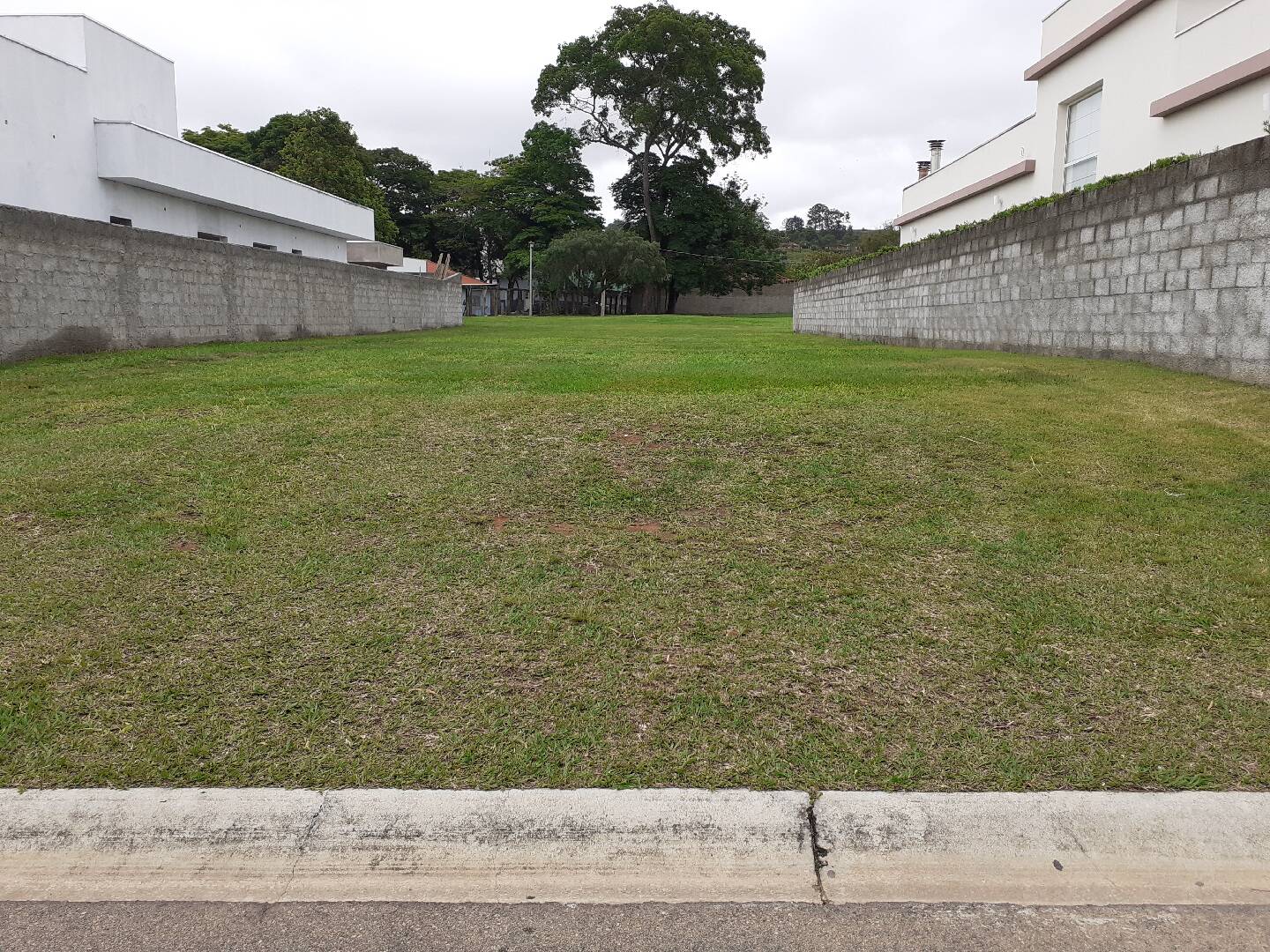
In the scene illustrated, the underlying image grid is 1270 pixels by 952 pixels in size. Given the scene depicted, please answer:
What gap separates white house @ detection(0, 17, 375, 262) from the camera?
20.2 meters

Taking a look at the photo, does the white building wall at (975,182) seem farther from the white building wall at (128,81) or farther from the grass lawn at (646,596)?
the white building wall at (128,81)

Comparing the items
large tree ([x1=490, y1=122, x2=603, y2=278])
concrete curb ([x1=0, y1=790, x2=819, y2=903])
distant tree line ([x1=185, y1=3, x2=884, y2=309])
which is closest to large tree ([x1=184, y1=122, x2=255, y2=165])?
distant tree line ([x1=185, y1=3, x2=884, y2=309])

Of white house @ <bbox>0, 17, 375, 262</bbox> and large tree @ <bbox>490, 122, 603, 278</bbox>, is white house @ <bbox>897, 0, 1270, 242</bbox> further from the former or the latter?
large tree @ <bbox>490, 122, 603, 278</bbox>

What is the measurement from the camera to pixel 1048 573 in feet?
13.5

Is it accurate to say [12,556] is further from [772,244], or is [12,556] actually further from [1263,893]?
[772,244]

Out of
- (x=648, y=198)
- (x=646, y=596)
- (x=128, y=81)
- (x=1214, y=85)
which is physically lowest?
(x=646, y=596)

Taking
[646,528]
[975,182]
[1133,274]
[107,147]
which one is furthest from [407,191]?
[646,528]

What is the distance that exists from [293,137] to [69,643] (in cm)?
4791

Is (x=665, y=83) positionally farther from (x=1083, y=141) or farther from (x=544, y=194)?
(x=1083, y=141)

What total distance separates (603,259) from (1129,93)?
1508 inches

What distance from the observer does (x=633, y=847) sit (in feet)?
8.18

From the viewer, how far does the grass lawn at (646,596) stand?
287 cm

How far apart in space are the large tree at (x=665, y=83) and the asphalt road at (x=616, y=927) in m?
53.9

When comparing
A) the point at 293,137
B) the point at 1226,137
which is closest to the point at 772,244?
the point at 293,137
